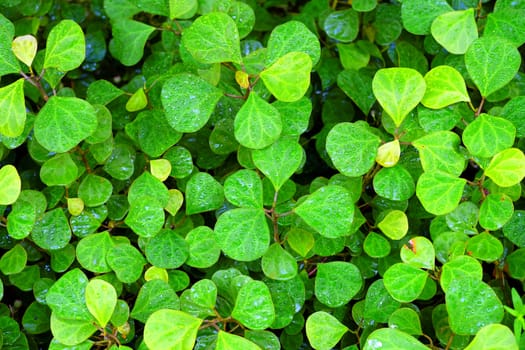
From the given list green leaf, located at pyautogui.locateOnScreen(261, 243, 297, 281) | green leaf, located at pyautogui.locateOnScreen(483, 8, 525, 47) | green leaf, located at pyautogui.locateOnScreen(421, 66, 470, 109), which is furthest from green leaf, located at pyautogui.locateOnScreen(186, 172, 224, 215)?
green leaf, located at pyautogui.locateOnScreen(483, 8, 525, 47)

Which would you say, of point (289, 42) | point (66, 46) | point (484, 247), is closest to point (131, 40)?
point (66, 46)

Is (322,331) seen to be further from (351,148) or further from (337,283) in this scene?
(351,148)

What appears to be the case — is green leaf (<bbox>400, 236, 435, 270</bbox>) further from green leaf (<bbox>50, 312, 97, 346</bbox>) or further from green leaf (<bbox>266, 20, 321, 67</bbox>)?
green leaf (<bbox>50, 312, 97, 346</bbox>)

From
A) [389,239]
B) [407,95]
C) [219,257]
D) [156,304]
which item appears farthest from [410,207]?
[156,304]

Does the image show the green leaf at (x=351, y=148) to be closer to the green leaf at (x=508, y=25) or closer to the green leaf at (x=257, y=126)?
the green leaf at (x=257, y=126)

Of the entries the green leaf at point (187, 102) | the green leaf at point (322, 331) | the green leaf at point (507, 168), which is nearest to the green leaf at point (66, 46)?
the green leaf at point (187, 102)

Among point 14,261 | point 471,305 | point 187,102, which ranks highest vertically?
point 187,102

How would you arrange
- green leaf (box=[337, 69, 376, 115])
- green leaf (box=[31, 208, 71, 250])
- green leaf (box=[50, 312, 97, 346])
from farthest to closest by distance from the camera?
green leaf (box=[337, 69, 376, 115]) → green leaf (box=[31, 208, 71, 250]) → green leaf (box=[50, 312, 97, 346])
